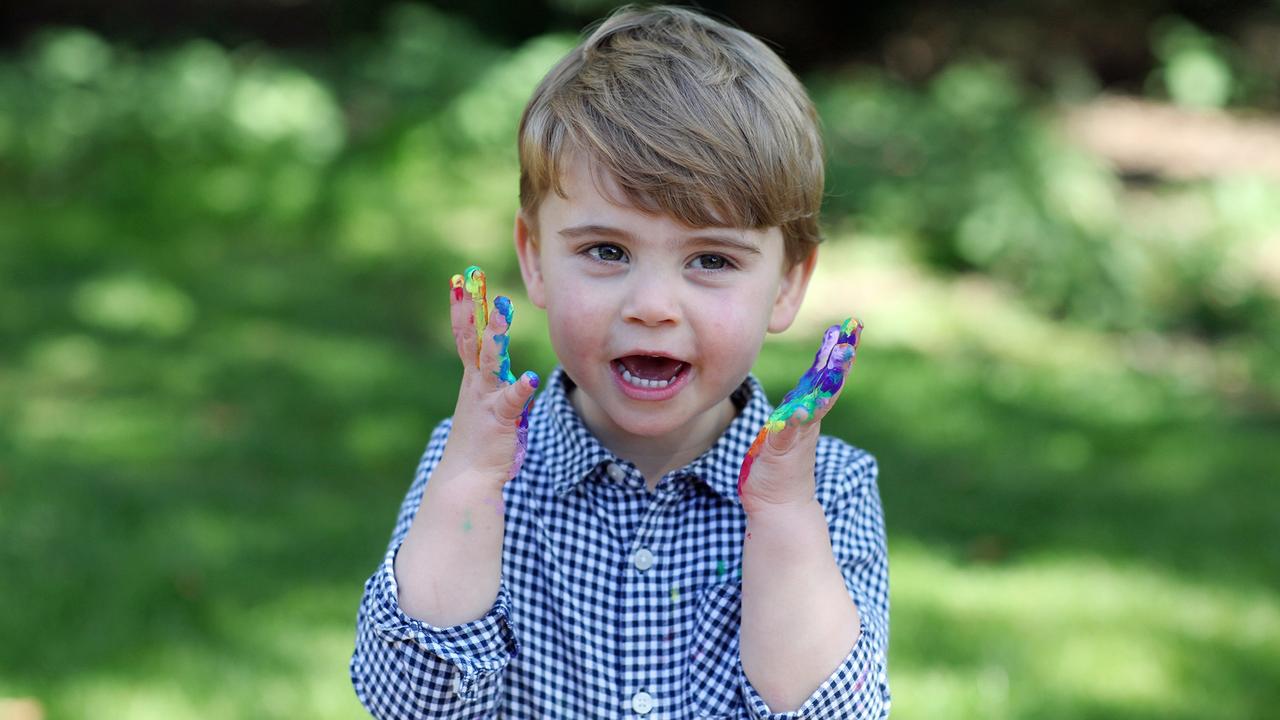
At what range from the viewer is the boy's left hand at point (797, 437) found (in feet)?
5.37

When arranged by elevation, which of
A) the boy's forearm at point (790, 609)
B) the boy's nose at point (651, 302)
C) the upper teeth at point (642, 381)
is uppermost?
the boy's nose at point (651, 302)

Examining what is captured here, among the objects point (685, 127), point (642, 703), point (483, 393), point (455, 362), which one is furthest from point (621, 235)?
point (455, 362)

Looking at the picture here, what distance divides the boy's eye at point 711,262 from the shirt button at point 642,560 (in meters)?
0.39

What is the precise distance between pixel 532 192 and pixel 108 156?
5.51 metres

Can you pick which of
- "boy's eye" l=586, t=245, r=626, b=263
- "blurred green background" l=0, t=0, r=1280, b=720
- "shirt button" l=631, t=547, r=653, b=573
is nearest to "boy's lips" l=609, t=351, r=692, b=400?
"boy's eye" l=586, t=245, r=626, b=263

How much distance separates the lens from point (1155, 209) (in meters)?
7.41

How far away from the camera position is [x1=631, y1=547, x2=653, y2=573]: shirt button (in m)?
1.85

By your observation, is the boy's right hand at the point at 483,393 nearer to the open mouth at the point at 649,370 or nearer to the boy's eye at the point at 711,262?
the open mouth at the point at 649,370

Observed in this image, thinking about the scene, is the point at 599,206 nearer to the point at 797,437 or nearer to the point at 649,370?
the point at 649,370

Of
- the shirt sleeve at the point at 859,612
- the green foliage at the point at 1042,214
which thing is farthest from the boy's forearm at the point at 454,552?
the green foliage at the point at 1042,214

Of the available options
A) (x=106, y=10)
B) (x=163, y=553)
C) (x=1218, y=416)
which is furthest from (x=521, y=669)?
(x=106, y=10)

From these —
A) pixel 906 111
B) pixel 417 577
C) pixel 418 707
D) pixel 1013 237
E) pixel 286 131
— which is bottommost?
pixel 418 707

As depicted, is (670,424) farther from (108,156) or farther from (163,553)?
(108,156)

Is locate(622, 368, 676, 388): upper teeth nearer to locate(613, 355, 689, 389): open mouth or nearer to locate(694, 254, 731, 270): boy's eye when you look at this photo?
locate(613, 355, 689, 389): open mouth
